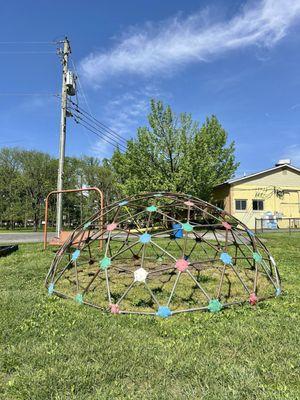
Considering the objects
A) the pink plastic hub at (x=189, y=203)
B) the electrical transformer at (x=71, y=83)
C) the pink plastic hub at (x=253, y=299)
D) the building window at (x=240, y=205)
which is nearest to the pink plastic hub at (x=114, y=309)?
the pink plastic hub at (x=253, y=299)

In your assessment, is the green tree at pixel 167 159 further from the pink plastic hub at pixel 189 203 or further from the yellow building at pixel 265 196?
the pink plastic hub at pixel 189 203

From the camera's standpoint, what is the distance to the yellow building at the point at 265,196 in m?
30.2

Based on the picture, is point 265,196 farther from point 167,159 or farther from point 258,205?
point 167,159

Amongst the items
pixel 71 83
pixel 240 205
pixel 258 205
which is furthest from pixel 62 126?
pixel 258 205

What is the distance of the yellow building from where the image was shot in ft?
99.2

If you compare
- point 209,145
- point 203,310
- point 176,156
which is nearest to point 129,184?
point 176,156

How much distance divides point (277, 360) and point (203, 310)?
1722 millimetres

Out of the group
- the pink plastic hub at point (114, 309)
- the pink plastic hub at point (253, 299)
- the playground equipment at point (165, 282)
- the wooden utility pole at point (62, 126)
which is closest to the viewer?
the pink plastic hub at point (114, 309)

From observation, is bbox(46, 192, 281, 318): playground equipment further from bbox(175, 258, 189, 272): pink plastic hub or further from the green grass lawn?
the green grass lawn

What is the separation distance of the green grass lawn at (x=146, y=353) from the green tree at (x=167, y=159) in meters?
21.2

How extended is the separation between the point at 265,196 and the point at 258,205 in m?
0.98

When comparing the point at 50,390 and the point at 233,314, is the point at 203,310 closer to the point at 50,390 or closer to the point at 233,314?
the point at 233,314

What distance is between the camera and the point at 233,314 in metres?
4.73

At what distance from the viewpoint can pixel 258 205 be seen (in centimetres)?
3097
